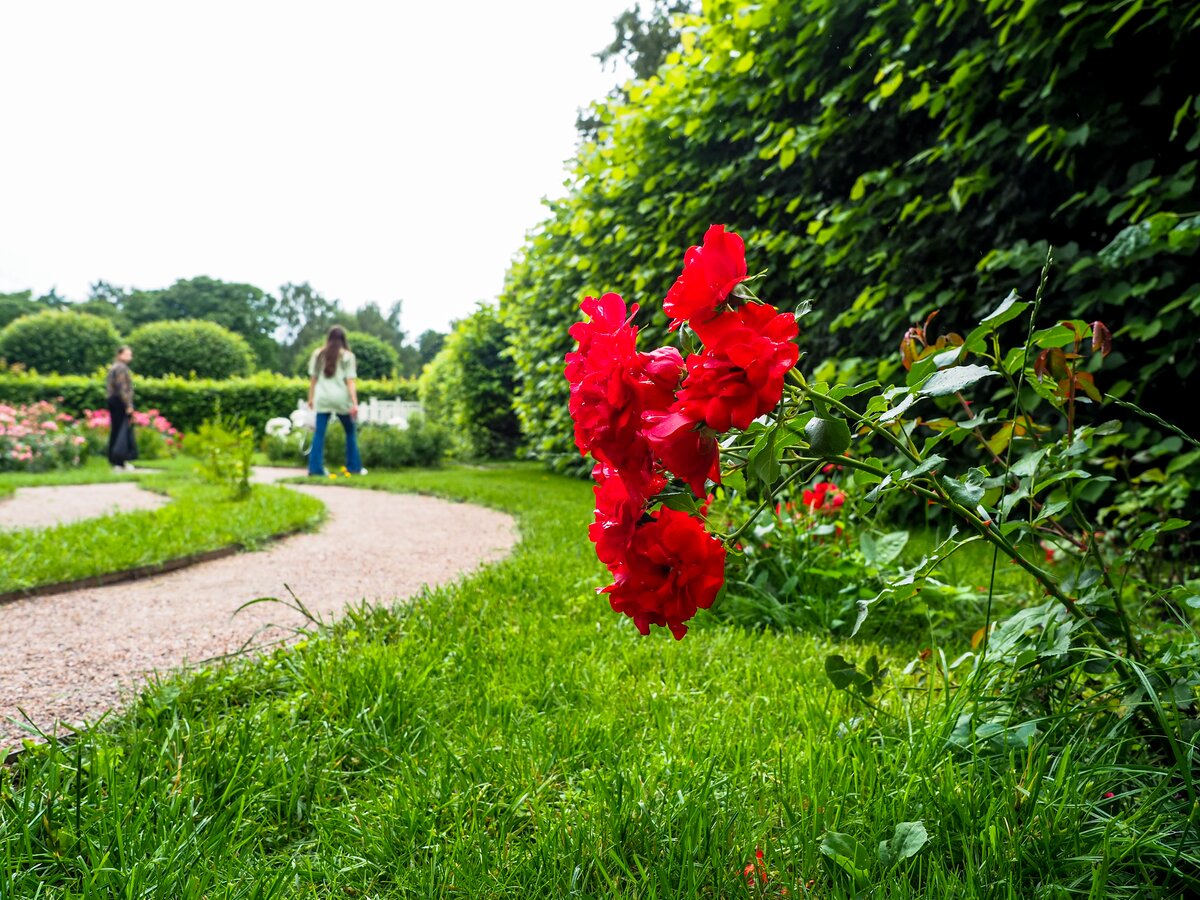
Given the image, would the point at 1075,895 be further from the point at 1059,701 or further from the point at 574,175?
the point at 574,175

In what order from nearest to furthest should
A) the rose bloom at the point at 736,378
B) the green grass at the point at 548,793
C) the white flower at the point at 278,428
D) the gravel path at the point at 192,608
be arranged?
the rose bloom at the point at 736,378 → the green grass at the point at 548,793 → the gravel path at the point at 192,608 → the white flower at the point at 278,428

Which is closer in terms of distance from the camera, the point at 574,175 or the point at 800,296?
the point at 800,296

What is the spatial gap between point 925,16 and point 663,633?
296 centimetres

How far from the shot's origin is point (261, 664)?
173 cm

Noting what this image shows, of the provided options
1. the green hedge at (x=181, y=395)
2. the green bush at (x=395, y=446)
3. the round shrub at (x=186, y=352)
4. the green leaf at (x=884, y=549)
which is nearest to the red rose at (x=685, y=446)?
the green leaf at (x=884, y=549)

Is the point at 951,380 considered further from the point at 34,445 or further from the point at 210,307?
the point at 210,307

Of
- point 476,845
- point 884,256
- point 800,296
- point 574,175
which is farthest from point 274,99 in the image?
point 476,845

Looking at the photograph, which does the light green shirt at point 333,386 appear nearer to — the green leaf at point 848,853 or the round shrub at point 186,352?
the green leaf at point 848,853

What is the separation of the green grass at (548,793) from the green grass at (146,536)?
1886 millimetres

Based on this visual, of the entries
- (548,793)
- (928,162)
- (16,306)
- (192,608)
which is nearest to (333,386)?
(192,608)

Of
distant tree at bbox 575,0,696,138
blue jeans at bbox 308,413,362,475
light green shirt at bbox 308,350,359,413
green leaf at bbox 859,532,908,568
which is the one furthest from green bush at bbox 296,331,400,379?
green leaf at bbox 859,532,908,568

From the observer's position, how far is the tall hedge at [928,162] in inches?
98.7

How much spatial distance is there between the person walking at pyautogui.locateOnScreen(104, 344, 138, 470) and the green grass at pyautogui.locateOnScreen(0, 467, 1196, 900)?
9.85m

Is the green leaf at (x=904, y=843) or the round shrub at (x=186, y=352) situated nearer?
the green leaf at (x=904, y=843)
